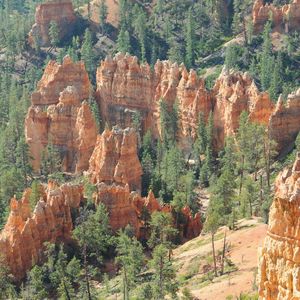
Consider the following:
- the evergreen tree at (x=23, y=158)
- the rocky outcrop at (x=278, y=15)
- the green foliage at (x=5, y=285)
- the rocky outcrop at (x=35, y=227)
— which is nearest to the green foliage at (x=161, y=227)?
the rocky outcrop at (x=35, y=227)

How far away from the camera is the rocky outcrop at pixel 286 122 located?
67.5 metres

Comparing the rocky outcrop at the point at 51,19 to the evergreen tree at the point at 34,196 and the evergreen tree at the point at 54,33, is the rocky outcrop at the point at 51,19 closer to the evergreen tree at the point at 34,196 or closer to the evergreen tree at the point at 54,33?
the evergreen tree at the point at 54,33

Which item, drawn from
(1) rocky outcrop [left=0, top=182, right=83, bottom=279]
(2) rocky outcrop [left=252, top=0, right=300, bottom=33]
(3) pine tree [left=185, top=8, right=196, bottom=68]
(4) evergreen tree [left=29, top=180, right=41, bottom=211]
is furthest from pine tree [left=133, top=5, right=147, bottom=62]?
(1) rocky outcrop [left=0, top=182, right=83, bottom=279]

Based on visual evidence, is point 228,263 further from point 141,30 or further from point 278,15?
point 141,30

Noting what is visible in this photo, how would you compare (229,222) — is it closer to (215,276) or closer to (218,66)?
(215,276)

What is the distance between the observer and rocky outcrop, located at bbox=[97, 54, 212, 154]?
3049 inches

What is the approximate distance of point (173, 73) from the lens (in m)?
79.9

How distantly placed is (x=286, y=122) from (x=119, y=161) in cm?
1647

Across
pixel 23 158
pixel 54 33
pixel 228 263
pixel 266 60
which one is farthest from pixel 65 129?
pixel 54 33

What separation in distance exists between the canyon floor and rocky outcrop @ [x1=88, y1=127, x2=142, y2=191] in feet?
46.2

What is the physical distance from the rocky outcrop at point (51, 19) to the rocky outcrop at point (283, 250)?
334ft

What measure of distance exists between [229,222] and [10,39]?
252ft

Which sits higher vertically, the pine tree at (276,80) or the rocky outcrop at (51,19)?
the rocky outcrop at (51,19)

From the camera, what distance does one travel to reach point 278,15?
108 metres
